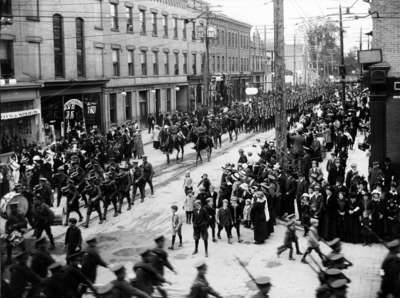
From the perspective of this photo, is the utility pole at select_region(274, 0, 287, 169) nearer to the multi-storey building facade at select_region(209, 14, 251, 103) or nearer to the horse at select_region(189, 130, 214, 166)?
the horse at select_region(189, 130, 214, 166)

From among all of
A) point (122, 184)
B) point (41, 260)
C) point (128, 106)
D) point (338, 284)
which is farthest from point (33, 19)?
point (338, 284)

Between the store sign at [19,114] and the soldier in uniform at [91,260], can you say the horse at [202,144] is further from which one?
the soldier in uniform at [91,260]

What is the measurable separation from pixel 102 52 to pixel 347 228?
28001mm

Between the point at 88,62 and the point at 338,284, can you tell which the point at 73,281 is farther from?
the point at 88,62

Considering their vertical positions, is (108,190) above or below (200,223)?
above

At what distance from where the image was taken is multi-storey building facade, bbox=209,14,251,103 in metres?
66.3

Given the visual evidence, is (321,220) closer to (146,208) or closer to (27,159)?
(146,208)

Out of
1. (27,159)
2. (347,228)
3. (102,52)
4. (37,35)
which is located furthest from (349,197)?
(102,52)

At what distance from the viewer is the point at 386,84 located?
22.8 m

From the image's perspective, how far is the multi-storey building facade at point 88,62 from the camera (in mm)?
32219

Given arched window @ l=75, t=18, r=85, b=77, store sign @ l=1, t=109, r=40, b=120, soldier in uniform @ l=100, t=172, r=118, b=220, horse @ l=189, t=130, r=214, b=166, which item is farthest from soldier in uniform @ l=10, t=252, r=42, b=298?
arched window @ l=75, t=18, r=85, b=77

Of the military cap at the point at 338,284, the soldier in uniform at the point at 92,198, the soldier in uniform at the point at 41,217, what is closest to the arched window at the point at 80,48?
the soldier in uniform at the point at 92,198

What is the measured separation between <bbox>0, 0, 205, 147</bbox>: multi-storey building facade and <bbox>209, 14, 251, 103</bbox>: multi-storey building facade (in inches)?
424

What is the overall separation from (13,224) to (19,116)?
16782 millimetres
